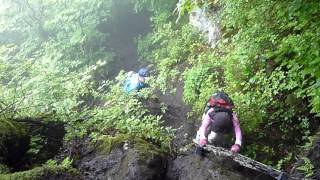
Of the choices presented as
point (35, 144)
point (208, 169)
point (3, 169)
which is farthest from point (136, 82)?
point (3, 169)

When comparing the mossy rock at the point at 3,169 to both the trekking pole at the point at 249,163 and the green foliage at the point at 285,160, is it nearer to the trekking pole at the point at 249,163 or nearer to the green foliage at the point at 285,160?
the trekking pole at the point at 249,163

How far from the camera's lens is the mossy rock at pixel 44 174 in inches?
218

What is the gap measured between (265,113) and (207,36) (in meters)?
6.90

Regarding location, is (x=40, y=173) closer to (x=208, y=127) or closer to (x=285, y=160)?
(x=208, y=127)

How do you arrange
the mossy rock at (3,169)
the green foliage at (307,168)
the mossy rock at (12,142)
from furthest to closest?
1. the mossy rock at (12,142)
2. the green foliage at (307,168)
3. the mossy rock at (3,169)

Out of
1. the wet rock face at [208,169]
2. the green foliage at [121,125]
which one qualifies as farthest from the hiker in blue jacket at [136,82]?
the wet rock face at [208,169]

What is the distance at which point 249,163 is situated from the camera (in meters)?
6.67

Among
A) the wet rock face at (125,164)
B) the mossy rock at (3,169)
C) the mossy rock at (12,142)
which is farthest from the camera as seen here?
the mossy rock at (12,142)

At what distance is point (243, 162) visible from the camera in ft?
22.2

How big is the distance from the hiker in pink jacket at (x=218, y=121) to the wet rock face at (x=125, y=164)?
0.94m

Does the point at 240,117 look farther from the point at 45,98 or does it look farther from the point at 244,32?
the point at 45,98

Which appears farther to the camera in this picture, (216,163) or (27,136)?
(27,136)

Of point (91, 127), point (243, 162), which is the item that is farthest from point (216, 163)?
point (91, 127)

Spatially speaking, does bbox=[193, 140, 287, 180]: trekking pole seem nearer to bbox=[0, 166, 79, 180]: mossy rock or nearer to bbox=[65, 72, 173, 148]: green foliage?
bbox=[65, 72, 173, 148]: green foliage
